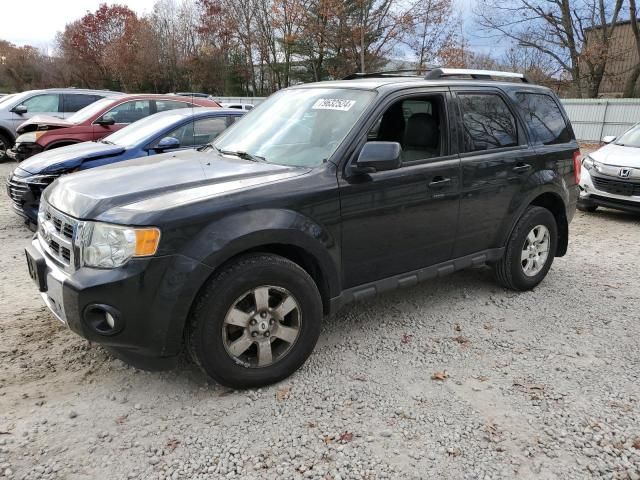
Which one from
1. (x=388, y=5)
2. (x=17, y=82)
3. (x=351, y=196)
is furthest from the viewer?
(x=17, y=82)

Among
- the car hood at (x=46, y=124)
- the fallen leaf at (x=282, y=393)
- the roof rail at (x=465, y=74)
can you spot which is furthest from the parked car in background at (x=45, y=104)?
the fallen leaf at (x=282, y=393)

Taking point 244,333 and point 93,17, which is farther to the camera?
point 93,17

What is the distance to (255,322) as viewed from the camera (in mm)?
3059

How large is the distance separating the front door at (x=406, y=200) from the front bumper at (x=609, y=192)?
206 inches

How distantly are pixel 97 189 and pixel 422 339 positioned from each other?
2517mm

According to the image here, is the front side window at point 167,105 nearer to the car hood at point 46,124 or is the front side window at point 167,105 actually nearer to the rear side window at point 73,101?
the car hood at point 46,124

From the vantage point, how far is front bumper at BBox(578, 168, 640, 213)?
7.77 m

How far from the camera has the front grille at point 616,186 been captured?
7746 millimetres

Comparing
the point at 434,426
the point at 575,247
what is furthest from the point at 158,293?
the point at 575,247

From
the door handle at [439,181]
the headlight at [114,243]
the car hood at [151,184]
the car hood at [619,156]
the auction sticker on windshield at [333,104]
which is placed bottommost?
the car hood at [619,156]

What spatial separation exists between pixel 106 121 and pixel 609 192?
8248 mm

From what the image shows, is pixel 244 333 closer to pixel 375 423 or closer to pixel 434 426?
pixel 375 423

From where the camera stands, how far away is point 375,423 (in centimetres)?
290

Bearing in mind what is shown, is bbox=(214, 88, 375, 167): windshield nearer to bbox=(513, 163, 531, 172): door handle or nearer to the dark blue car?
bbox=(513, 163, 531, 172): door handle
